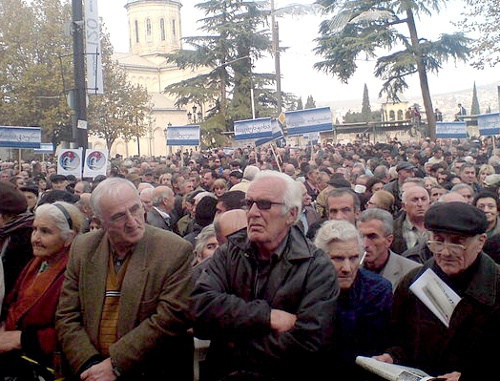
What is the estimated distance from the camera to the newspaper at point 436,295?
3285 millimetres

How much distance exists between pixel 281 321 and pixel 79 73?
12.2m

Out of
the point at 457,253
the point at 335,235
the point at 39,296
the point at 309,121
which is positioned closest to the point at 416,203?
the point at 335,235

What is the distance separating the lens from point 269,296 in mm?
3361

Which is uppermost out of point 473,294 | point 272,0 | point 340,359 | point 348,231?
point 272,0

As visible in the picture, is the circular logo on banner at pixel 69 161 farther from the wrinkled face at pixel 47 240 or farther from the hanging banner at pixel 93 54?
the wrinkled face at pixel 47 240

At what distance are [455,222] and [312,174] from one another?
8436 millimetres

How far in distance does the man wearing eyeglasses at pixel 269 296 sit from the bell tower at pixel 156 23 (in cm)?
9216

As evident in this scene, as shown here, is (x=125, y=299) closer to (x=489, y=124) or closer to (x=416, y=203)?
(x=416, y=203)

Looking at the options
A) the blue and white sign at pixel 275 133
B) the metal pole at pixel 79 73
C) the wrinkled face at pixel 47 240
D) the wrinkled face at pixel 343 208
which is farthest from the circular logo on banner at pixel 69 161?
the wrinkled face at pixel 47 240

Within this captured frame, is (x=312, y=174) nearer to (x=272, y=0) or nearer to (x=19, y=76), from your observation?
(x=272, y=0)

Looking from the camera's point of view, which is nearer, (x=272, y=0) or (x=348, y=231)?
(x=348, y=231)

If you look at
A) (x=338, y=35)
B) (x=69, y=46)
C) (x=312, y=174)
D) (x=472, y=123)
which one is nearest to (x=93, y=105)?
(x=69, y=46)

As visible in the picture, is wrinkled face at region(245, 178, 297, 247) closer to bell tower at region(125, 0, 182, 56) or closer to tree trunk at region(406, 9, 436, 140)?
tree trunk at region(406, 9, 436, 140)

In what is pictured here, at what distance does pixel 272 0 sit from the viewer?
30266 millimetres
